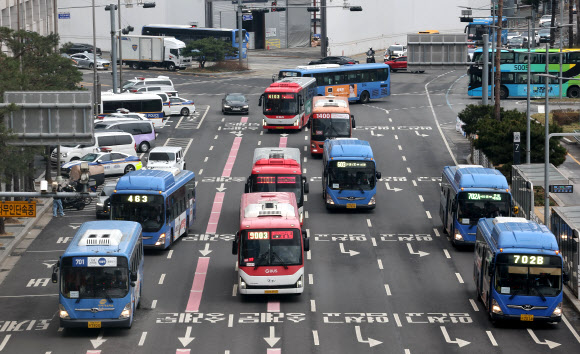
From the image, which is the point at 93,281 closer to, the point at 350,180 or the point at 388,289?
the point at 388,289

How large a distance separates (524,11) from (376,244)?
13718cm

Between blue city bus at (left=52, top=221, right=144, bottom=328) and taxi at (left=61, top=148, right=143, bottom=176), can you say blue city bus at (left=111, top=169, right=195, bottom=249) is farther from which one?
taxi at (left=61, top=148, right=143, bottom=176)

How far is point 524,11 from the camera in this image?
581 feet

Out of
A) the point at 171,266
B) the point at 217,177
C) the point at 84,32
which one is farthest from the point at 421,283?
the point at 84,32

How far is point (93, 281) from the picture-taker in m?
34.2

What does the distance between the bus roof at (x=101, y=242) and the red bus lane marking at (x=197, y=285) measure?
353 centimetres

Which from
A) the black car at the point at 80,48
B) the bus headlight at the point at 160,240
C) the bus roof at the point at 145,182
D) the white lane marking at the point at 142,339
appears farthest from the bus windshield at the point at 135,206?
the black car at the point at 80,48

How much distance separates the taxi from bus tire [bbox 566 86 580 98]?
4303 cm

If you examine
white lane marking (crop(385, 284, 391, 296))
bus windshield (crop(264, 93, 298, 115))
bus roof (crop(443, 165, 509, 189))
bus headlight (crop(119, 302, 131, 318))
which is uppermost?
bus windshield (crop(264, 93, 298, 115))

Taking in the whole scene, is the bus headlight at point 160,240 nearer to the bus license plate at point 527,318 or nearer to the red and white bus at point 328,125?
the bus license plate at point 527,318

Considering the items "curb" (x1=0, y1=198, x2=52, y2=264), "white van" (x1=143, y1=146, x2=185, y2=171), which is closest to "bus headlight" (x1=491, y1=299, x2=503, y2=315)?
"curb" (x1=0, y1=198, x2=52, y2=264)

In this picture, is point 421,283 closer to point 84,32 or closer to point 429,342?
point 429,342

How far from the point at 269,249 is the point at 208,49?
75.3 metres

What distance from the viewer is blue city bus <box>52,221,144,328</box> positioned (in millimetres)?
34094
